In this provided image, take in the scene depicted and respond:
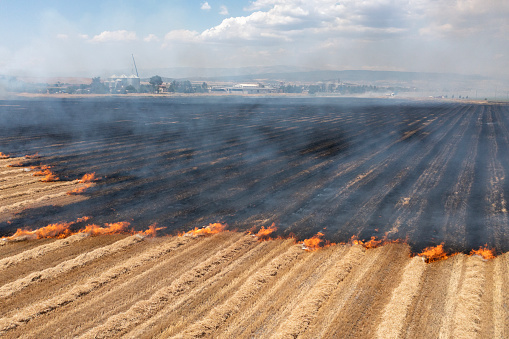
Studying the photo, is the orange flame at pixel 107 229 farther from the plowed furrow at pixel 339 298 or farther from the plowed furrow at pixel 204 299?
the plowed furrow at pixel 339 298

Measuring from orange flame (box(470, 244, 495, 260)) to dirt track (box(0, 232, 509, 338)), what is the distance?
0.46 feet

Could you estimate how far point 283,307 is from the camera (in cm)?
496

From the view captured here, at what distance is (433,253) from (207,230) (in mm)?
4699

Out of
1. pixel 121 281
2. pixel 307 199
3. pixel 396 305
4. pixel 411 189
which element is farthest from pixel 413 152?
pixel 121 281

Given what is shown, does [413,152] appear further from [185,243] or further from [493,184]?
[185,243]

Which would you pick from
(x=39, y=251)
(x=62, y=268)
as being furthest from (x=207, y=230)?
(x=39, y=251)

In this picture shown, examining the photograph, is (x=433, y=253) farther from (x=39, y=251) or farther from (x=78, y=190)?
(x=78, y=190)

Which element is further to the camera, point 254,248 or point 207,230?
point 207,230

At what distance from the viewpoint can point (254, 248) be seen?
6.95 metres

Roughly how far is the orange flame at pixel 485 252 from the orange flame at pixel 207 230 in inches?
204

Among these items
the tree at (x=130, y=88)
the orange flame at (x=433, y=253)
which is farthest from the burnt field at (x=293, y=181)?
the tree at (x=130, y=88)

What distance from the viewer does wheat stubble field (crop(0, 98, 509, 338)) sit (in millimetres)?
4738

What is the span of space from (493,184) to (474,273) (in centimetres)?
699

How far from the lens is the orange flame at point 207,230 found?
25.0ft
